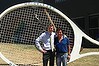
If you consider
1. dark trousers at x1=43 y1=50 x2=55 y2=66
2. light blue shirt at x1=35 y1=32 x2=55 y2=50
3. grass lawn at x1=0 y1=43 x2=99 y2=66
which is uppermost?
light blue shirt at x1=35 y1=32 x2=55 y2=50

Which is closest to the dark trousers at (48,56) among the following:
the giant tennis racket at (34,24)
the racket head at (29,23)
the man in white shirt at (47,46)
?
the man in white shirt at (47,46)

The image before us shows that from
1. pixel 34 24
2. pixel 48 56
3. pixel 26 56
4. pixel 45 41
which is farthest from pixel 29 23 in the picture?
pixel 48 56

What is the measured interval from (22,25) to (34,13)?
101 cm

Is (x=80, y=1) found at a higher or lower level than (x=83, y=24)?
higher

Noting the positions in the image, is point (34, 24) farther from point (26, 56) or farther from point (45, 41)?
point (26, 56)

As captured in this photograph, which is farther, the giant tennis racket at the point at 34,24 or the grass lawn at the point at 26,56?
the grass lawn at the point at 26,56

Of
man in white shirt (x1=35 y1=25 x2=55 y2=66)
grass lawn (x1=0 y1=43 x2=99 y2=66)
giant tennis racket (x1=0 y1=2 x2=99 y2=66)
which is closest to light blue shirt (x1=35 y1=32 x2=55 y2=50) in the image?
man in white shirt (x1=35 y1=25 x2=55 y2=66)

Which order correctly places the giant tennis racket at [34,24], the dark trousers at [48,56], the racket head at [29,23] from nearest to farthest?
the dark trousers at [48,56], the giant tennis racket at [34,24], the racket head at [29,23]

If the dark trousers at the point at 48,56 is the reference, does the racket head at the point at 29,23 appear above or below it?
above

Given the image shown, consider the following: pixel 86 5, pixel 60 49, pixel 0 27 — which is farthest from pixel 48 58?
pixel 86 5

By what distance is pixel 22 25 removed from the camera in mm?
12047

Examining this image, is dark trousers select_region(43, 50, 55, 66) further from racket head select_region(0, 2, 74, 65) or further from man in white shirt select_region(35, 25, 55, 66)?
racket head select_region(0, 2, 74, 65)

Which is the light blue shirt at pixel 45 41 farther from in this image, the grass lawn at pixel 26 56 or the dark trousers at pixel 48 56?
the grass lawn at pixel 26 56

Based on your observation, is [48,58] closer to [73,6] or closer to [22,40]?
[22,40]
